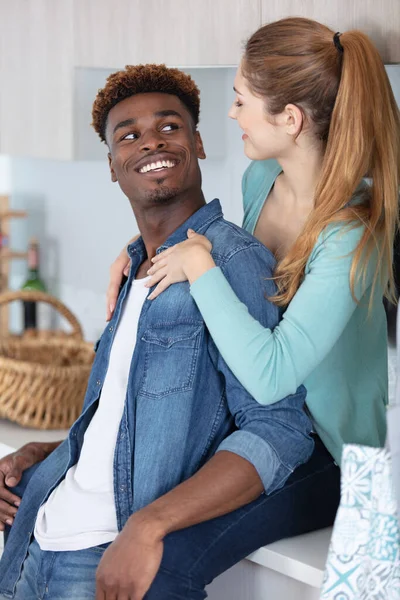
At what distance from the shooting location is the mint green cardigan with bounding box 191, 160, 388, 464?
1362 mm

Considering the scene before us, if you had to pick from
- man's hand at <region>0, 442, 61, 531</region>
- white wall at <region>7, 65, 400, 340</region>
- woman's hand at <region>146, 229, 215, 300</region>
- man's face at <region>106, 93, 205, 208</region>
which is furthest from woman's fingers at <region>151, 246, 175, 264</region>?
white wall at <region>7, 65, 400, 340</region>

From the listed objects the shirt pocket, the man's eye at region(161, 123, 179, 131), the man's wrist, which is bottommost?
the man's wrist

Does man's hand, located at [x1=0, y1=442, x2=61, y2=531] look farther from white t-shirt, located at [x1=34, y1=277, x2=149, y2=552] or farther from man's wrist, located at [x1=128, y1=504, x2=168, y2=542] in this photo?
man's wrist, located at [x1=128, y1=504, x2=168, y2=542]

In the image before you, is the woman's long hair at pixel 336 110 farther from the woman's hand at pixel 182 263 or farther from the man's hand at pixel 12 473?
the man's hand at pixel 12 473

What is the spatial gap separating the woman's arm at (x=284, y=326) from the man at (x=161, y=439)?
6 cm

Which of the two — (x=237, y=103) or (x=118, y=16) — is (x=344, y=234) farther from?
(x=118, y=16)

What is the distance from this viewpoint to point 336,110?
1.46 meters

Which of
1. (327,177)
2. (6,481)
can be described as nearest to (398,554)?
(327,177)

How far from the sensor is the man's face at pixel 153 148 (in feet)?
5.04

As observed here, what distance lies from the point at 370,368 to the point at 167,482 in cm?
41

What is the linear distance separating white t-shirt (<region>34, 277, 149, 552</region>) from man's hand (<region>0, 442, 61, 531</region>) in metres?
0.16

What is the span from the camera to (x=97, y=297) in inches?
121

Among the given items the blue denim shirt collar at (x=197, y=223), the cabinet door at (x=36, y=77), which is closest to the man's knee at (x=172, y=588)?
the blue denim shirt collar at (x=197, y=223)

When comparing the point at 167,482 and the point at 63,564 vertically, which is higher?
the point at 167,482
